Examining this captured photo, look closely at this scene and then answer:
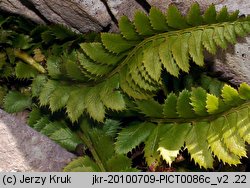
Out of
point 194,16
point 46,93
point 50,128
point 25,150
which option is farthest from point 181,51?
point 25,150

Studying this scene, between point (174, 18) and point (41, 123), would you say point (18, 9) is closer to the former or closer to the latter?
point (41, 123)

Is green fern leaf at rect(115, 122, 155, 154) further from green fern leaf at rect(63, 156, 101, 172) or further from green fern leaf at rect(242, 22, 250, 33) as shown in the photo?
green fern leaf at rect(242, 22, 250, 33)

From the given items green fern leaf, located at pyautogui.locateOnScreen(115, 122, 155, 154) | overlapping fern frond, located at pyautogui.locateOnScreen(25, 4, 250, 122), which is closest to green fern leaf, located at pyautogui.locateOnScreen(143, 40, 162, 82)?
overlapping fern frond, located at pyautogui.locateOnScreen(25, 4, 250, 122)

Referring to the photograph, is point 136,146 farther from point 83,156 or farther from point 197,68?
point 197,68

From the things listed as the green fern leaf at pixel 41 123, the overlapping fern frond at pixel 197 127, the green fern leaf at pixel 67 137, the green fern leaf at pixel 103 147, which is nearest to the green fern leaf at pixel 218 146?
the overlapping fern frond at pixel 197 127

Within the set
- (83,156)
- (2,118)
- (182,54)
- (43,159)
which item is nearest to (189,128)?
(182,54)
